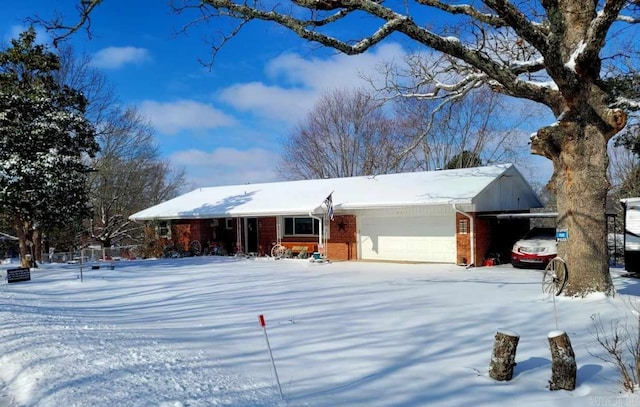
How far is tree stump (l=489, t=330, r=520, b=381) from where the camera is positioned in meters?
5.04

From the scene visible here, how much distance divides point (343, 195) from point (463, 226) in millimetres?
5687

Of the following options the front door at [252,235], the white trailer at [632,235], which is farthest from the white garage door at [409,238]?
the front door at [252,235]

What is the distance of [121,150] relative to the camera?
3222 centimetres

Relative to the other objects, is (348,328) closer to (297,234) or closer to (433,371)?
(433,371)

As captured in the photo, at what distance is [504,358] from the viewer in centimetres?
504

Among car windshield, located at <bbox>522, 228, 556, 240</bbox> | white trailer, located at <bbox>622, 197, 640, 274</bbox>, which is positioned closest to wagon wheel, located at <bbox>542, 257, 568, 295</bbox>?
white trailer, located at <bbox>622, 197, 640, 274</bbox>

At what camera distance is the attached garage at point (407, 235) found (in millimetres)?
18266

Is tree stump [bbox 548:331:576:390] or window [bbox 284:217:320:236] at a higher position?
window [bbox 284:217:320:236]

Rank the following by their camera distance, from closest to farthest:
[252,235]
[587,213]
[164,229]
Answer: [587,213]
[252,235]
[164,229]

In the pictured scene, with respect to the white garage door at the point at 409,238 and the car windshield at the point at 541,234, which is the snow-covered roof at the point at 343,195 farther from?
the car windshield at the point at 541,234

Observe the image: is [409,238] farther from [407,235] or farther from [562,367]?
[562,367]

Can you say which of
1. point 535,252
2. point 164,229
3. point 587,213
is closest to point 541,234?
point 535,252

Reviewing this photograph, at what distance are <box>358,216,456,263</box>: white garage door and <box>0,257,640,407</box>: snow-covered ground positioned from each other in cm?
588

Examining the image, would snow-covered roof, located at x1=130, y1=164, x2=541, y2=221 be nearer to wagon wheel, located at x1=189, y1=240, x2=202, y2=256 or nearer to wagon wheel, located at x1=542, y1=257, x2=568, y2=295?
wagon wheel, located at x1=189, y1=240, x2=202, y2=256
